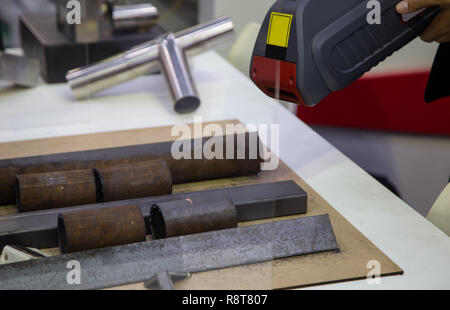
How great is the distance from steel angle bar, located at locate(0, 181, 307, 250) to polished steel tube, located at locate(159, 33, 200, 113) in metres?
0.42

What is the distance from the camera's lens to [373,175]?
4.51 feet

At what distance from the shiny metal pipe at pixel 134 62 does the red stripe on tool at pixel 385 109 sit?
0.29 metres

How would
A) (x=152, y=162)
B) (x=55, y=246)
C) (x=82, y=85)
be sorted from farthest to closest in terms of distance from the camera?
(x=82, y=85) < (x=152, y=162) < (x=55, y=246)

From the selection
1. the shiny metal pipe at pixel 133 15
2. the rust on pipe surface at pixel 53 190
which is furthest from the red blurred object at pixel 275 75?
the shiny metal pipe at pixel 133 15

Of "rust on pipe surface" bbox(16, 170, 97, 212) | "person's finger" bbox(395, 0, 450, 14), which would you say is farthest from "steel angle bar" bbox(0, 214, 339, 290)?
"person's finger" bbox(395, 0, 450, 14)

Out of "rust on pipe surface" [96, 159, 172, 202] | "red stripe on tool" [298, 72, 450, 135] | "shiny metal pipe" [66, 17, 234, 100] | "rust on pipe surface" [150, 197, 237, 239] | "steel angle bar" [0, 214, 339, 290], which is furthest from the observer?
"shiny metal pipe" [66, 17, 234, 100]

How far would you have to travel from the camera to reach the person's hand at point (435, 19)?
1.02m

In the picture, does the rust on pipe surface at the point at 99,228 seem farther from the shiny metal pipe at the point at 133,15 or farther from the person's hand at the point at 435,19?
the shiny metal pipe at the point at 133,15

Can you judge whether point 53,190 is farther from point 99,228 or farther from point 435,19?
point 435,19

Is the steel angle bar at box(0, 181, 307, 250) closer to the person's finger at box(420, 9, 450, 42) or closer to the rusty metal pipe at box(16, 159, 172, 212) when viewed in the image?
the rusty metal pipe at box(16, 159, 172, 212)

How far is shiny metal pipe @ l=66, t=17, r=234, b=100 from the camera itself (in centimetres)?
154

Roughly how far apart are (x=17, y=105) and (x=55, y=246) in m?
0.54
